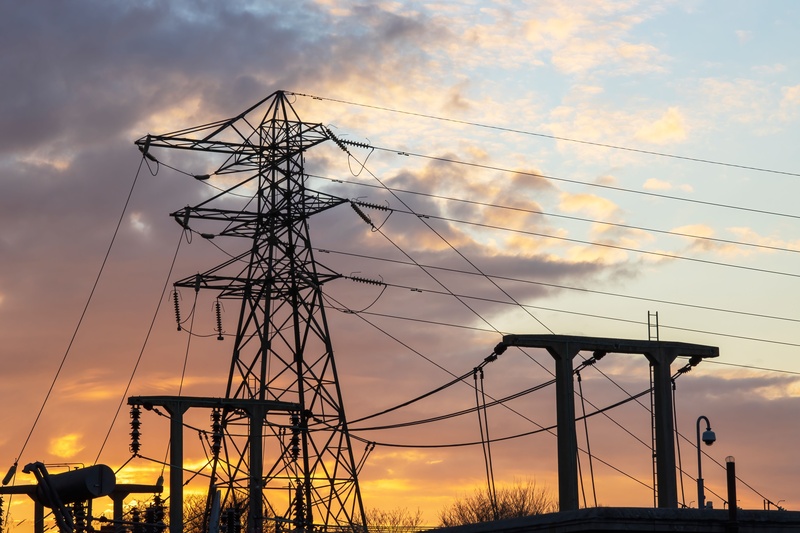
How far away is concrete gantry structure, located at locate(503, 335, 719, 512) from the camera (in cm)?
3831

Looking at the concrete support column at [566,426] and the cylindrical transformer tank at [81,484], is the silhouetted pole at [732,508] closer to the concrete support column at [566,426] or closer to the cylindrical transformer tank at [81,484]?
the concrete support column at [566,426]

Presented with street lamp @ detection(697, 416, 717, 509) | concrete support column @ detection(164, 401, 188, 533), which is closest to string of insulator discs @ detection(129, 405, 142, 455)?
concrete support column @ detection(164, 401, 188, 533)

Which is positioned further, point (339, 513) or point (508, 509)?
point (508, 509)

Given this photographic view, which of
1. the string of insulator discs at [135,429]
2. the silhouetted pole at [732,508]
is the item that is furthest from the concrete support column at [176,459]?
the silhouetted pole at [732,508]

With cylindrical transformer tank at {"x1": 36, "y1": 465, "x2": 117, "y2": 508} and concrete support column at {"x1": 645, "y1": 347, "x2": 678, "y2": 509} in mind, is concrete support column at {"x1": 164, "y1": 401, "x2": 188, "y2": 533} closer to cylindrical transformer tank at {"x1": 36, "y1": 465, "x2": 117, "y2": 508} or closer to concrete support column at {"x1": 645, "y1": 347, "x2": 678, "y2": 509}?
cylindrical transformer tank at {"x1": 36, "y1": 465, "x2": 117, "y2": 508}

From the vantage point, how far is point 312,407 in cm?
5050

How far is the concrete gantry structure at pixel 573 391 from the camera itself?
38312mm

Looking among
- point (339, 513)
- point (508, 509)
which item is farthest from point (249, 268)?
point (508, 509)

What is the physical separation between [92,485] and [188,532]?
2727 inches

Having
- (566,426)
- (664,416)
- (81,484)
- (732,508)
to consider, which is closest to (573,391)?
(566,426)

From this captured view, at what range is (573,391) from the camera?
38.9 meters

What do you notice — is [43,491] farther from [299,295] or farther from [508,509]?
[508,509]

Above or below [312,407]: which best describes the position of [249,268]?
above

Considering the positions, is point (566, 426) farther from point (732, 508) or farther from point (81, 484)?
point (81, 484)
